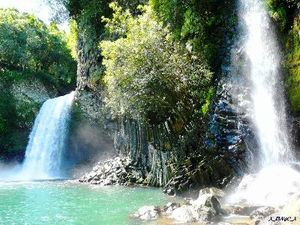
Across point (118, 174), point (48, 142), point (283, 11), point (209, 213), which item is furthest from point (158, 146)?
point (48, 142)

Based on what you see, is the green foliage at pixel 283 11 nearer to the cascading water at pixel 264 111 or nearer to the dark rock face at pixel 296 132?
the cascading water at pixel 264 111

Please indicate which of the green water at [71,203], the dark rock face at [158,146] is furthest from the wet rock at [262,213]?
the dark rock face at [158,146]

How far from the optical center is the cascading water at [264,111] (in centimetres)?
1605

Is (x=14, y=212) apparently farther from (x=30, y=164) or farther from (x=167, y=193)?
(x=30, y=164)

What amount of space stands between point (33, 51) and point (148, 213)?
122 feet

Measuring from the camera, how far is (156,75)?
68.5 feet

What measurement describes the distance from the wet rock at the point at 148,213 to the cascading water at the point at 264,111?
305cm

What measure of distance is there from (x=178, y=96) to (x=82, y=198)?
6.54m

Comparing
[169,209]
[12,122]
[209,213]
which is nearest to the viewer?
[209,213]

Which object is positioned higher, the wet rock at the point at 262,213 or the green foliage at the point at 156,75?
the green foliage at the point at 156,75

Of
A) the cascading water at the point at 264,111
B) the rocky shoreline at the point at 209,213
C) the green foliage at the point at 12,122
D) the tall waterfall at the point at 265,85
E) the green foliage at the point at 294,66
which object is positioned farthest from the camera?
the green foliage at the point at 12,122

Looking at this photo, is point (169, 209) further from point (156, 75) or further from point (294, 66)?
point (294, 66)

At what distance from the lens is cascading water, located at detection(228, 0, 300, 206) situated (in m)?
16.0

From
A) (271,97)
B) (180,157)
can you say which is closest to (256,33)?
(271,97)
